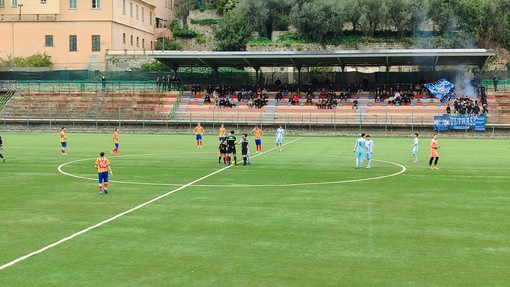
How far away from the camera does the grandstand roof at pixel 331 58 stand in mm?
74312

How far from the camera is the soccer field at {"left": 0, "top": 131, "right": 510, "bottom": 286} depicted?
1341 centimetres

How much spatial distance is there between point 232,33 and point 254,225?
8751 cm

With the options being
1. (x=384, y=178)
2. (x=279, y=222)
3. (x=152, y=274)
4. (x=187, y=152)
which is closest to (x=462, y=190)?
(x=384, y=178)

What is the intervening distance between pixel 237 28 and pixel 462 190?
269 feet

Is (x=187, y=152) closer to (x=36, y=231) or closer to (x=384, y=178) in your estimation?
(x=384, y=178)

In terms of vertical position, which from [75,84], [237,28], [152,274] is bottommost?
[152,274]

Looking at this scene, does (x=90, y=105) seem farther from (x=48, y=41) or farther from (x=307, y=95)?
(x=307, y=95)

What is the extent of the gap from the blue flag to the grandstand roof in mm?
3056

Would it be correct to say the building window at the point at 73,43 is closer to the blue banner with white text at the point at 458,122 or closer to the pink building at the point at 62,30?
the pink building at the point at 62,30

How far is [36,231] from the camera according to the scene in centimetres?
1739

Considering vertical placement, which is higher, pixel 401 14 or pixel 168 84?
pixel 401 14

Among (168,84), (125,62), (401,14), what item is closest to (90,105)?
(168,84)

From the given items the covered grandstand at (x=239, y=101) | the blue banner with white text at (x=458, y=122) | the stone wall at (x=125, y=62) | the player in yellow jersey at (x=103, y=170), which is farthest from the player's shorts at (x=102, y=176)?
the stone wall at (x=125, y=62)

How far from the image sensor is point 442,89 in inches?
2995
